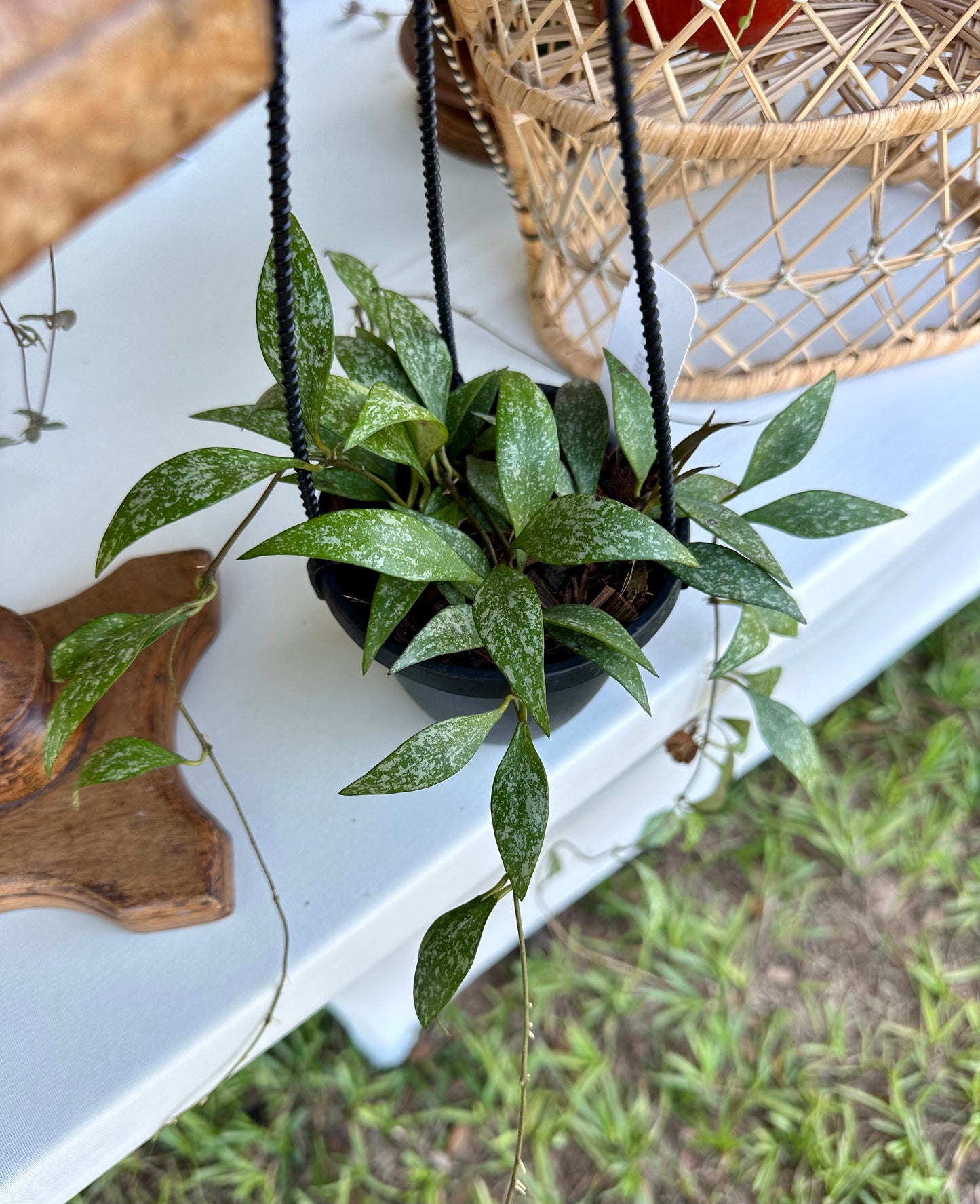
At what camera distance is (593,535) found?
43cm

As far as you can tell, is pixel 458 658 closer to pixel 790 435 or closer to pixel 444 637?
pixel 444 637

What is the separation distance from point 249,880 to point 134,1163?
0.44 metres

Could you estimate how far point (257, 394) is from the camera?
81 centimetres

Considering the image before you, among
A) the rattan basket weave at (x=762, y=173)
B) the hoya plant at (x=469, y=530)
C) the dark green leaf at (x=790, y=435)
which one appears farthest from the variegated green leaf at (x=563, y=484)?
the rattan basket weave at (x=762, y=173)

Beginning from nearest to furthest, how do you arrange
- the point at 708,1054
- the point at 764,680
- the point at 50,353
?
1. the point at 764,680
2. the point at 50,353
3. the point at 708,1054

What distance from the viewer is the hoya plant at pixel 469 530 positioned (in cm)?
42

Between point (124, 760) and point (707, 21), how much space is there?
581mm

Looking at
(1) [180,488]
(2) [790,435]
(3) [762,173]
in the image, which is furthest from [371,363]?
(3) [762,173]

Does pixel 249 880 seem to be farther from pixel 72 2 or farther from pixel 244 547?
pixel 72 2

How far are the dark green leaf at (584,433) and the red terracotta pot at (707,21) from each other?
23 centimetres

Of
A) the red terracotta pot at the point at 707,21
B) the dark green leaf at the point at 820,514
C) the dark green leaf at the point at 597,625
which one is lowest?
the dark green leaf at the point at 820,514

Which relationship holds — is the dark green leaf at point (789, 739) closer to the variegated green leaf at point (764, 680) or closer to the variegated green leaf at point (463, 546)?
the variegated green leaf at point (764, 680)

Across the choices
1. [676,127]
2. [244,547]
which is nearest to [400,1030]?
[244,547]

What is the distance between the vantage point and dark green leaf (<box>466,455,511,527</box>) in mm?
516
